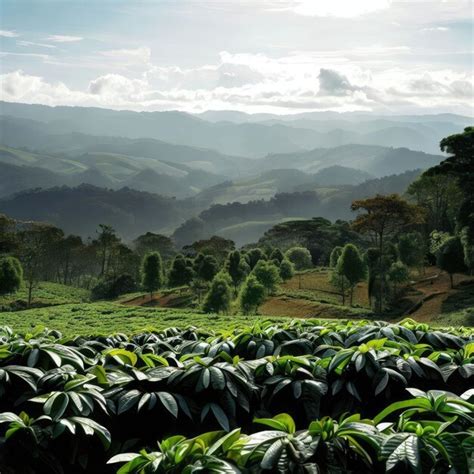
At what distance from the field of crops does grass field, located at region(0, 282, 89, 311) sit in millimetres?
48112

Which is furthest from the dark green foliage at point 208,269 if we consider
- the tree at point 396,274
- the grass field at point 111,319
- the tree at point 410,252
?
the tree at point 410,252

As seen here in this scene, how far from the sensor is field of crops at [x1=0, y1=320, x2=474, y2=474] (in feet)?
11.5

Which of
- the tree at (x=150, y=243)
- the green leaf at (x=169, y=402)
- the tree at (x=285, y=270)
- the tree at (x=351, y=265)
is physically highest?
the green leaf at (x=169, y=402)

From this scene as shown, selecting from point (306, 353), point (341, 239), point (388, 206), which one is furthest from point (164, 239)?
point (306, 353)

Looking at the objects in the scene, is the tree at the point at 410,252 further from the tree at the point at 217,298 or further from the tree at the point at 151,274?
the tree at the point at 151,274

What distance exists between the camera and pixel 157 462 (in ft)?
11.0

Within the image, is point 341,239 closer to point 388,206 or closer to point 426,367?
point 388,206

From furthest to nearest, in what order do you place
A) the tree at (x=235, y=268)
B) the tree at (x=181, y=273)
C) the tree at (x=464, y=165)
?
the tree at (x=181, y=273), the tree at (x=235, y=268), the tree at (x=464, y=165)

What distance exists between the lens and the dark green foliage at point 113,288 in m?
61.6

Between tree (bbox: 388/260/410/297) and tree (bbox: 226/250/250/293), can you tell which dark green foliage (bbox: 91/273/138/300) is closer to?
tree (bbox: 226/250/250/293)

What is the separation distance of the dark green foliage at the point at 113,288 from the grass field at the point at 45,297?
5.21ft

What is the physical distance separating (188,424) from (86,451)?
2.97 feet

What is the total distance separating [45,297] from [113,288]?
731cm

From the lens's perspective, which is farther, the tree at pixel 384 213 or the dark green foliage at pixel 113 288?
the dark green foliage at pixel 113 288
